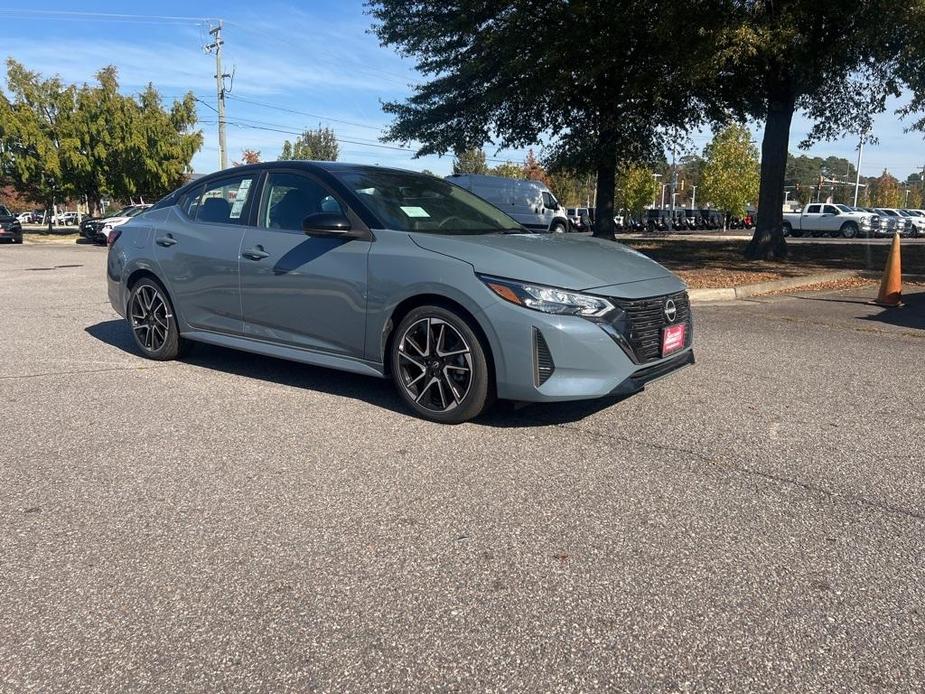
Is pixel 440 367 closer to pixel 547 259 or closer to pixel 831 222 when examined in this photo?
pixel 547 259

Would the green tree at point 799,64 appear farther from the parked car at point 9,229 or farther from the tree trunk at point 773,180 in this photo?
the parked car at point 9,229

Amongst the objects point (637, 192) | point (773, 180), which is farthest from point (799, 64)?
point (637, 192)

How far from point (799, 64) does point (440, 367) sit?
43.8 ft

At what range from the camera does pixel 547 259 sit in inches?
174

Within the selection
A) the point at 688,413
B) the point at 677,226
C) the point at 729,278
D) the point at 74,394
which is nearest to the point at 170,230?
the point at 74,394

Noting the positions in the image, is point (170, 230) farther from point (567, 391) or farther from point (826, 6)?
point (826, 6)

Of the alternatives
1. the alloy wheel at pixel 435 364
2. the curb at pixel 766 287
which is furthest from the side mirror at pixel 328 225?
the curb at pixel 766 287

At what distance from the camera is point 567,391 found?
414cm

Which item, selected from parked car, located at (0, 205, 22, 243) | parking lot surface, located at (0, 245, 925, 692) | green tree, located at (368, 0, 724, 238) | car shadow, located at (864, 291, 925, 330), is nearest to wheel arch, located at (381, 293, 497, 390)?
parking lot surface, located at (0, 245, 925, 692)

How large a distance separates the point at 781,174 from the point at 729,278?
5.62m

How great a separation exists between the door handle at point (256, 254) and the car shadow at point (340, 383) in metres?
0.96

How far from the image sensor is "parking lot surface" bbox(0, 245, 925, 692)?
2.27 metres

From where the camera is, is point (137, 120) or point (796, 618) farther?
point (137, 120)

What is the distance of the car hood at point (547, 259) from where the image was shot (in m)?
4.23
